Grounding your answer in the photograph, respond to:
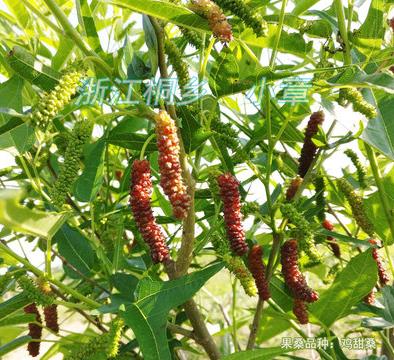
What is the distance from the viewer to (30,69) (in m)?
0.98

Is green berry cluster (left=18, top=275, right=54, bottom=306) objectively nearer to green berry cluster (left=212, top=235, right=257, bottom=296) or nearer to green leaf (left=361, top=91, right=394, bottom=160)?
green berry cluster (left=212, top=235, right=257, bottom=296)

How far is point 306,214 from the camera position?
1.21 metres

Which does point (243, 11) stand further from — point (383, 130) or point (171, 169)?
point (383, 130)

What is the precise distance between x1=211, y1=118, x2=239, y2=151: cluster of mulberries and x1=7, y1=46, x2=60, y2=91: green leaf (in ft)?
0.89

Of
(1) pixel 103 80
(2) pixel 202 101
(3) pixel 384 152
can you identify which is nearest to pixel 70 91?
(1) pixel 103 80

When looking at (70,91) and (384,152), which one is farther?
(384,152)

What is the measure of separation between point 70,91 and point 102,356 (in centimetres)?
43

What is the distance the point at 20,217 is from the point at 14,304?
0.50 metres

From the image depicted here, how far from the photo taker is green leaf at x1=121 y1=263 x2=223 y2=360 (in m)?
0.87

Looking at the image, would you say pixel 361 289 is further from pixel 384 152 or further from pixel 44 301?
pixel 44 301

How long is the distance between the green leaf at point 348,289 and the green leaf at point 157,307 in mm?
367

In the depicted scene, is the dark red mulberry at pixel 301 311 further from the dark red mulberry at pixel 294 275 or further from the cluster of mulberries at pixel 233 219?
the cluster of mulberries at pixel 233 219

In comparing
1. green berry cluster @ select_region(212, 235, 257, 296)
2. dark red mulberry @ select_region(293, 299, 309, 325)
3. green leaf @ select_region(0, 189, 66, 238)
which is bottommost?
dark red mulberry @ select_region(293, 299, 309, 325)

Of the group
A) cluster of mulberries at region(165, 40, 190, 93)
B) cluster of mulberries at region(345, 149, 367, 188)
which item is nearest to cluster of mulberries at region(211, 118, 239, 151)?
cluster of mulberries at region(165, 40, 190, 93)
